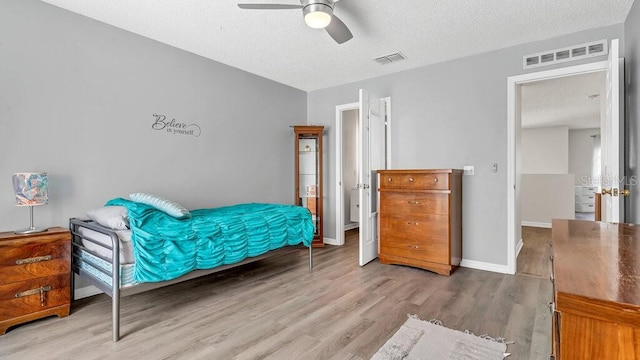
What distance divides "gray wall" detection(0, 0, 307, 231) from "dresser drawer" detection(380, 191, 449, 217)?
1898mm

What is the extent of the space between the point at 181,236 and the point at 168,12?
196 cm

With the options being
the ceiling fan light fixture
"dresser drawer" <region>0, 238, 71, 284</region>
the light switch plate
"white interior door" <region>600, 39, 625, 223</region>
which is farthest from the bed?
"white interior door" <region>600, 39, 625, 223</region>

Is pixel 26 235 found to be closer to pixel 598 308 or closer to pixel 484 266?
pixel 598 308

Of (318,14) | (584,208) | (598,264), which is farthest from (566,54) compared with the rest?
(584,208)

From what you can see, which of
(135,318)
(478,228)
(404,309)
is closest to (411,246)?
(478,228)

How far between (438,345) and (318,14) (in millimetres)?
2384

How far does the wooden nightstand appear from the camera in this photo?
2121 mm

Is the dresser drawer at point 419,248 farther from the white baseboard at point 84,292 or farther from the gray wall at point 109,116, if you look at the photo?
the white baseboard at point 84,292

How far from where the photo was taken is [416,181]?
3.51 meters

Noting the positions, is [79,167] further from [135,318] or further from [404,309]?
[404,309]

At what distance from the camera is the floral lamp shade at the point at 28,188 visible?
2238mm

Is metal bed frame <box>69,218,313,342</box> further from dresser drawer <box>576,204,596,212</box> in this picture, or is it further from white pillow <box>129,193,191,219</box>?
dresser drawer <box>576,204,596,212</box>

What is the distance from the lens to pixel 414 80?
411 cm

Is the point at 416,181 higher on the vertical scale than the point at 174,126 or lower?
lower
